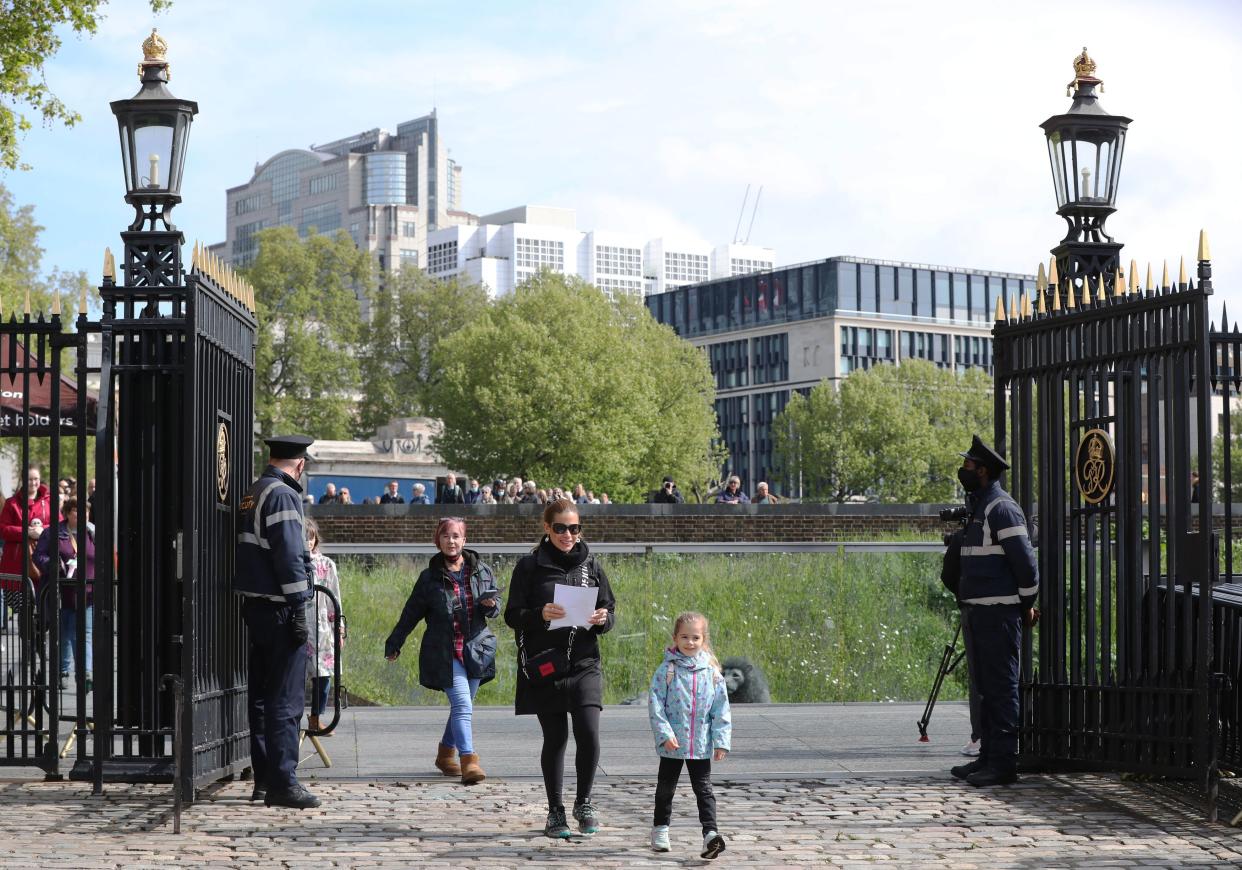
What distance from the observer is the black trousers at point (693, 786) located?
322 inches

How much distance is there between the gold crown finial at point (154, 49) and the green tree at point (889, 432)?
69.4m

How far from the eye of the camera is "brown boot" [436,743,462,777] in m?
10.7

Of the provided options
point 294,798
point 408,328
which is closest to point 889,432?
point 408,328

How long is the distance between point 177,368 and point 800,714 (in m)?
6.32

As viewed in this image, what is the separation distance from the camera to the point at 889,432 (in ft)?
264

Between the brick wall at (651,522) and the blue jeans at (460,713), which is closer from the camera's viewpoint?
the blue jeans at (460,713)

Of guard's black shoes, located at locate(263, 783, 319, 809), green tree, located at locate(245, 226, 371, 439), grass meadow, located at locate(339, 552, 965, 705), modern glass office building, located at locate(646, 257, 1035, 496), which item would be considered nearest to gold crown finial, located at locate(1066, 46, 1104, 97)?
guard's black shoes, located at locate(263, 783, 319, 809)

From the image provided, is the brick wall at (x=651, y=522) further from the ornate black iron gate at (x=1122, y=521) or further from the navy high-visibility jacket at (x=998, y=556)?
the navy high-visibility jacket at (x=998, y=556)

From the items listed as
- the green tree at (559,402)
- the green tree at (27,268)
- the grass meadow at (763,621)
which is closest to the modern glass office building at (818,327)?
the green tree at (559,402)

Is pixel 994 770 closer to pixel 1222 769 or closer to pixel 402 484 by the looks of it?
pixel 1222 769

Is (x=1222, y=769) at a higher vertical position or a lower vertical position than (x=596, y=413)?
lower

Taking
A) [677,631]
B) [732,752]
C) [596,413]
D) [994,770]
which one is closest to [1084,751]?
[994,770]

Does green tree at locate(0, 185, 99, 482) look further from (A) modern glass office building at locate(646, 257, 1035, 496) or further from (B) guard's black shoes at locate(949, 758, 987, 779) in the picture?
(A) modern glass office building at locate(646, 257, 1035, 496)

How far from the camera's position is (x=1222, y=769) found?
10391 millimetres
